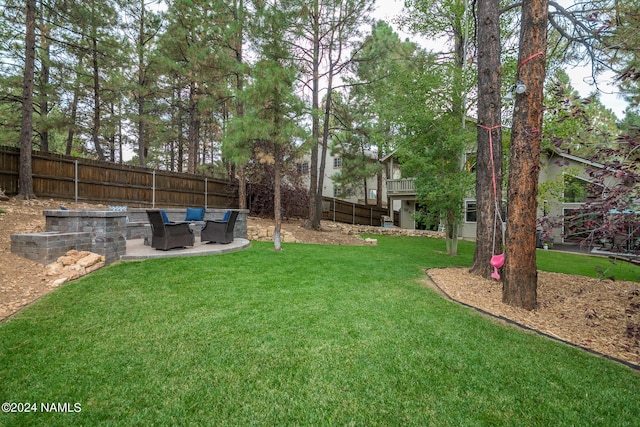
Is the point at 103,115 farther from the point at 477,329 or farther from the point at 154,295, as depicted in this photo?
the point at 477,329

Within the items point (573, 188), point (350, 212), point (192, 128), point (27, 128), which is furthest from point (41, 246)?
point (350, 212)

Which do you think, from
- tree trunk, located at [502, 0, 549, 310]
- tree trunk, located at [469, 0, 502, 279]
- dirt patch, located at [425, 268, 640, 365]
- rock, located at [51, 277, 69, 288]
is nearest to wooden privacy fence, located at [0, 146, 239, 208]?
rock, located at [51, 277, 69, 288]

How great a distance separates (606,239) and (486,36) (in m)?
4.25

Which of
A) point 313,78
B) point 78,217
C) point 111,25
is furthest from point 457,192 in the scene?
point 111,25

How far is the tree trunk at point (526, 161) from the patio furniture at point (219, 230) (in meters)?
5.81

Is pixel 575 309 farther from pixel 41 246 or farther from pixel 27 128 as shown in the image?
pixel 27 128

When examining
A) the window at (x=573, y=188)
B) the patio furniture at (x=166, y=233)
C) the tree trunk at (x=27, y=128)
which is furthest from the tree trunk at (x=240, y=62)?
the window at (x=573, y=188)

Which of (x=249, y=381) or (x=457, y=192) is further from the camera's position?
(x=457, y=192)

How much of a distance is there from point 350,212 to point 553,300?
14801 mm

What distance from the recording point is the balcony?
53.0 ft

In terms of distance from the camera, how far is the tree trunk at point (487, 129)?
5.01m

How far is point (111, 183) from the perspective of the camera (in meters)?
10.3

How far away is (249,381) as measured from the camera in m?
1.95

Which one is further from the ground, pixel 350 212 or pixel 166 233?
pixel 350 212
